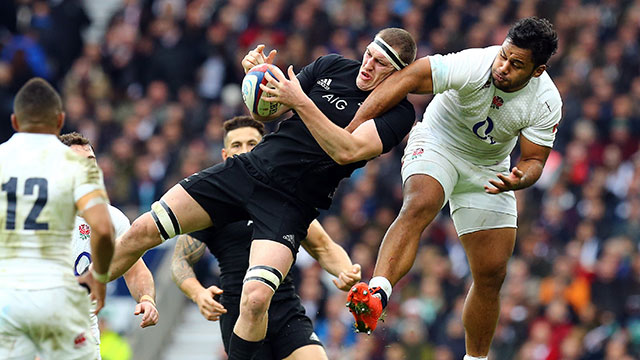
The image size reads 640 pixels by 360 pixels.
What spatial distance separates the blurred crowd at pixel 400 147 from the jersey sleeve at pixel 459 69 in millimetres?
6605

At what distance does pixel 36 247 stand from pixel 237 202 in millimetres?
1928

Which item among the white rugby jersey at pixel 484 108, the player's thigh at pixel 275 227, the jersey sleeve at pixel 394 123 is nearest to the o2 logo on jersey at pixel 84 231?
the player's thigh at pixel 275 227

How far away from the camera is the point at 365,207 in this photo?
629 inches

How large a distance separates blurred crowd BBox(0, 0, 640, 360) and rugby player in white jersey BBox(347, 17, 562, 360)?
5.47 meters

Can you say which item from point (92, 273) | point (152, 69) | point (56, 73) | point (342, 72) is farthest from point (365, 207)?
point (92, 273)

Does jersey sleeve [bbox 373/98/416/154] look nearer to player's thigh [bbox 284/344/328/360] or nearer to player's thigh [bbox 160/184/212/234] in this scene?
player's thigh [bbox 160/184/212/234]

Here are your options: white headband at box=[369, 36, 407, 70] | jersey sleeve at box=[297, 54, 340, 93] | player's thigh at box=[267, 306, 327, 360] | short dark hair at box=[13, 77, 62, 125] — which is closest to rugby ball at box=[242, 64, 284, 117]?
jersey sleeve at box=[297, 54, 340, 93]

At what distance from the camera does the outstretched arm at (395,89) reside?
25.6ft

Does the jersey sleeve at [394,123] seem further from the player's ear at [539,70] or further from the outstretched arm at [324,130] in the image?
the player's ear at [539,70]

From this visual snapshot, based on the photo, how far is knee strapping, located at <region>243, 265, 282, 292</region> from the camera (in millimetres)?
7492

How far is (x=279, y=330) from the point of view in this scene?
854 centimetres

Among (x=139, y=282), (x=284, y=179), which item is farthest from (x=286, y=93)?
(x=139, y=282)

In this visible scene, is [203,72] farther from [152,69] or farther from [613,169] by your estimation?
[613,169]

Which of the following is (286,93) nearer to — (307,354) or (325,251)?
(325,251)
